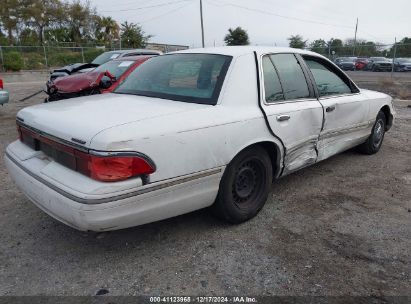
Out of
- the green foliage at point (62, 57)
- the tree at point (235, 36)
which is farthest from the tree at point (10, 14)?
the tree at point (235, 36)

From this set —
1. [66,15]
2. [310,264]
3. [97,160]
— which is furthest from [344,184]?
[66,15]

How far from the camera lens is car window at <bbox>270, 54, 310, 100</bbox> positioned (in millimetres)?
3678

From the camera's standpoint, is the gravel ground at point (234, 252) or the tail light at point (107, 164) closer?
the tail light at point (107, 164)

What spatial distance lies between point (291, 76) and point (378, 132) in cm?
239

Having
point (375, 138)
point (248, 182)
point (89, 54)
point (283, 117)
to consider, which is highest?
point (89, 54)

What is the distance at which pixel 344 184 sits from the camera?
14.4 feet

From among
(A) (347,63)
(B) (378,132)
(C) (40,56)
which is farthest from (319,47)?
(B) (378,132)

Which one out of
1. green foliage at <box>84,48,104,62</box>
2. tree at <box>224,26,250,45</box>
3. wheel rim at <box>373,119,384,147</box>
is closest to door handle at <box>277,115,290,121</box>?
wheel rim at <box>373,119,384,147</box>

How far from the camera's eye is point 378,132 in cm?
548

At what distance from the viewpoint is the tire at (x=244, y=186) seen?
309 centimetres

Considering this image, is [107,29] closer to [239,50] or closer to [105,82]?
[105,82]

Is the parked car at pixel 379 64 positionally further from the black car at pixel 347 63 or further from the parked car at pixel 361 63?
the black car at pixel 347 63

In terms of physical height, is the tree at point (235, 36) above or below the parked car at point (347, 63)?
above

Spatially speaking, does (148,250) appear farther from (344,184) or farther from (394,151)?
(394,151)
